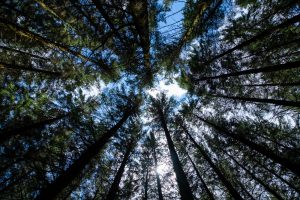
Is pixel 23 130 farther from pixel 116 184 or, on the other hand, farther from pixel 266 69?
pixel 266 69

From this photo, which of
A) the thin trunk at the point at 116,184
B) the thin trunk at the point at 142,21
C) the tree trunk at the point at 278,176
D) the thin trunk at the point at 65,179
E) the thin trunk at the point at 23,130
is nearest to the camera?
the thin trunk at the point at 65,179

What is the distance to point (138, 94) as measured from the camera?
14383 mm

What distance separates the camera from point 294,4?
780 centimetres

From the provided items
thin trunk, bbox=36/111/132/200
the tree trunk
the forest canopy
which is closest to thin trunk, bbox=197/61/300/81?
the forest canopy

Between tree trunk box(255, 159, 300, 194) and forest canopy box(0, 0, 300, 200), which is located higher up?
forest canopy box(0, 0, 300, 200)

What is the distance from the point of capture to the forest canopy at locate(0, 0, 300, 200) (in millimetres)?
7840

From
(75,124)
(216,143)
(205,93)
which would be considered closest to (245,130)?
(216,143)

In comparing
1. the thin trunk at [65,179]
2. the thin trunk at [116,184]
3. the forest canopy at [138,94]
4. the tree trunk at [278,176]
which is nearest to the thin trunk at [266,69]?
the forest canopy at [138,94]

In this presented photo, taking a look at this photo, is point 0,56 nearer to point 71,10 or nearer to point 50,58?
point 50,58

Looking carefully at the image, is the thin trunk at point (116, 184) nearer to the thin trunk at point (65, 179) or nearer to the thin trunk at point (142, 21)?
the thin trunk at point (65, 179)

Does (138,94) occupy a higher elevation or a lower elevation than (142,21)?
higher

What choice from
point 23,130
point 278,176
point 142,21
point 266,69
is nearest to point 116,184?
point 23,130

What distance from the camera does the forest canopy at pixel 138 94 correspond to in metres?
7.84

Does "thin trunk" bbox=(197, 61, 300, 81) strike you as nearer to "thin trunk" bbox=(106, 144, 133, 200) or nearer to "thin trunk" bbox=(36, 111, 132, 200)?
"thin trunk" bbox=(106, 144, 133, 200)
